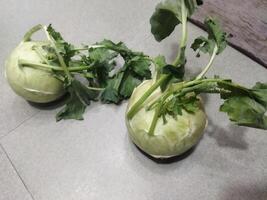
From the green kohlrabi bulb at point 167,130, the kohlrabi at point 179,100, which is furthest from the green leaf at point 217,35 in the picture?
the green kohlrabi bulb at point 167,130

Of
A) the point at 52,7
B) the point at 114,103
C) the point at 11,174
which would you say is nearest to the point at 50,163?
the point at 11,174

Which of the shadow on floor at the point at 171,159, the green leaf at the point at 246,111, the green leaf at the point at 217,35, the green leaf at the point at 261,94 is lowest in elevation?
the shadow on floor at the point at 171,159

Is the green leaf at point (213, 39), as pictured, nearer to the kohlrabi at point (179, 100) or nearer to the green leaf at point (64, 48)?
the kohlrabi at point (179, 100)

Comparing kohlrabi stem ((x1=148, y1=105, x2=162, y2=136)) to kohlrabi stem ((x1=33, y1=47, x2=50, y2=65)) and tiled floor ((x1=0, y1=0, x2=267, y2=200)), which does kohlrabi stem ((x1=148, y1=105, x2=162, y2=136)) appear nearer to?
tiled floor ((x1=0, y1=0, x2=267, y2=200))

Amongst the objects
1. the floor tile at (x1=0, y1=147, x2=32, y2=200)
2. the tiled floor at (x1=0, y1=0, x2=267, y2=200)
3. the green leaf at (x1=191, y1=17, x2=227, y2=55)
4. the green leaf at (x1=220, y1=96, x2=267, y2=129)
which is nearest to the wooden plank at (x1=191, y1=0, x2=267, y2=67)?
the tiled floor at (x1=0, y1=0, x2=267, y2=200)

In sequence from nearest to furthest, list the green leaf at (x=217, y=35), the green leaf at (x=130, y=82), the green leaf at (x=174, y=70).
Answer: the green leaf at (x=174, y=70) → the green leaf at (x=217, y=35) → the green leaf at (x=130, y=82)

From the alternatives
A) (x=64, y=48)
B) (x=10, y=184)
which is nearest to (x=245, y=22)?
(x=64, y=48)

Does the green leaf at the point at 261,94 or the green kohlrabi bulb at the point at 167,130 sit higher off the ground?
the green leaf at the point at 261,94

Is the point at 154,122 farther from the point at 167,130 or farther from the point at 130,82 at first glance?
the point at 130,82

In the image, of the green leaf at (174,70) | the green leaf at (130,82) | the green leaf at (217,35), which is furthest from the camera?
the green leaf at (130,82)
